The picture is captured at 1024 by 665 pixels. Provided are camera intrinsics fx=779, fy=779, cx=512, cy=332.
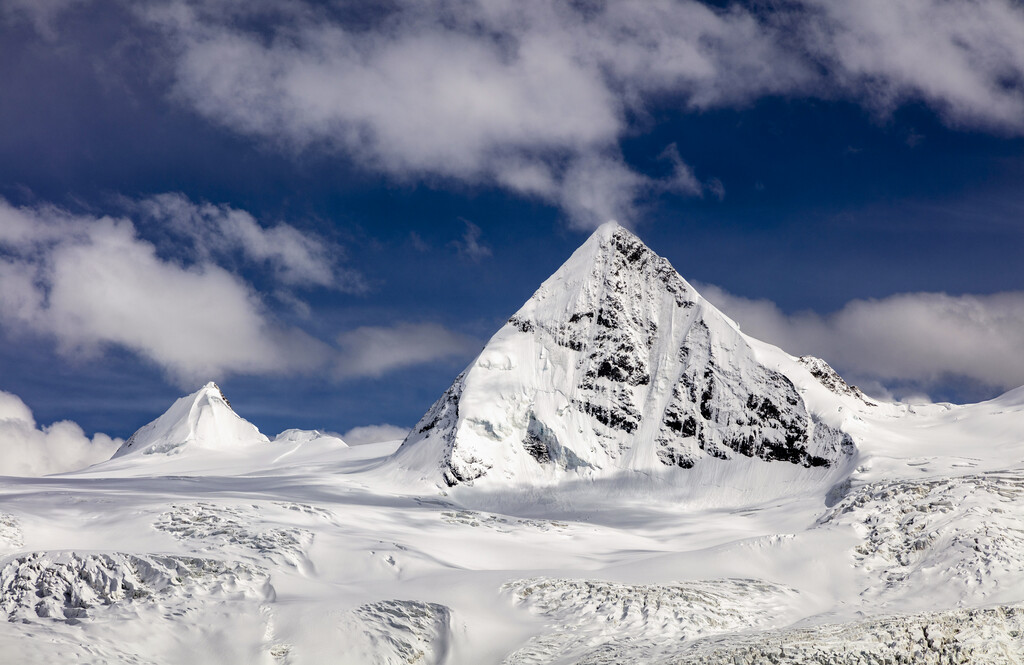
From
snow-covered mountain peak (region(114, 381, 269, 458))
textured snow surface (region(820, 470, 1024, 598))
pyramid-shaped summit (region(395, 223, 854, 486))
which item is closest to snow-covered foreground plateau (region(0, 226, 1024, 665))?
textured snow surface (region(820, 470, 1024, 598))

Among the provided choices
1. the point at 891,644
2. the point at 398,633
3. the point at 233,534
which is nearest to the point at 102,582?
the point at 398,633

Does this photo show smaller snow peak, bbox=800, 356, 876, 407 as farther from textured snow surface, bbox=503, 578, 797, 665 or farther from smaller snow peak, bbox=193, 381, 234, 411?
smaller snow peak, bbox=193, 381, 234, 411

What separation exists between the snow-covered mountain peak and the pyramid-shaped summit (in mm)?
73577

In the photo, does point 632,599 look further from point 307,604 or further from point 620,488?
point 620,488

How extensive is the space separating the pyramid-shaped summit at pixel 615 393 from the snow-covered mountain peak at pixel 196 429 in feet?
241

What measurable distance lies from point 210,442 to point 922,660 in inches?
5619

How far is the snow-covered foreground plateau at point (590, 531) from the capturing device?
72.4 ft

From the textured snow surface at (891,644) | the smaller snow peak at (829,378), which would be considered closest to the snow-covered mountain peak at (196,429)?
the smaller snow peak at (829,378)

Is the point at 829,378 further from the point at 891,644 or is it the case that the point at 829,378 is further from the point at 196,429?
the point at 196,429

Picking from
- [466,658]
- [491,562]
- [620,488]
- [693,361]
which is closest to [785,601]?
[466,658]

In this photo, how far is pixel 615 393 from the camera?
86.3m

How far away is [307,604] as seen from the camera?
24516 mm

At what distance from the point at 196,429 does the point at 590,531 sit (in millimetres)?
111652

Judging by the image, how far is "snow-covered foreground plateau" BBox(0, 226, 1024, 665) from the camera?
22.1 meters
